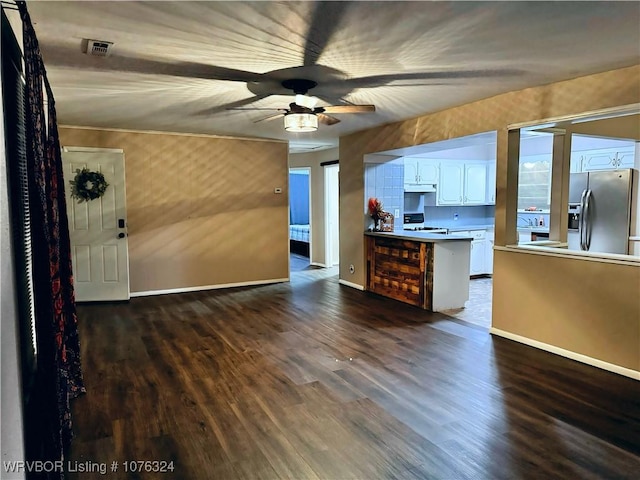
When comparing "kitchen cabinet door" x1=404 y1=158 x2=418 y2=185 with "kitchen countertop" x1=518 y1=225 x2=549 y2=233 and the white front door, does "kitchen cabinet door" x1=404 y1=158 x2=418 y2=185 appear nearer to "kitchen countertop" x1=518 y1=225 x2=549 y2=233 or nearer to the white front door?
"kitchen countertop" x1=518 y1=225 x2=549 y2=233

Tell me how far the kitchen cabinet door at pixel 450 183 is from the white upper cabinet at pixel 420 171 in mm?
161

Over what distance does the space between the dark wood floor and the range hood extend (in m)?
3.16

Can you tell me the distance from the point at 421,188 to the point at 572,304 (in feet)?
13.4

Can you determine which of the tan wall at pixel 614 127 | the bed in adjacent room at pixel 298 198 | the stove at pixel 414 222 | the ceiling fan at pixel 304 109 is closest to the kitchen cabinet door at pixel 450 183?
the stove at pixel 414 222

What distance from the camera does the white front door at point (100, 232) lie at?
5566mm

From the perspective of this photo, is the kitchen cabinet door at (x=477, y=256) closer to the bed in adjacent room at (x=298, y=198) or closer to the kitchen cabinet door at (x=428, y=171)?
the kitchen cabinet door at (x=428, y=171)

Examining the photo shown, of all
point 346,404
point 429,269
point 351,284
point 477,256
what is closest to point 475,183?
point 477,256

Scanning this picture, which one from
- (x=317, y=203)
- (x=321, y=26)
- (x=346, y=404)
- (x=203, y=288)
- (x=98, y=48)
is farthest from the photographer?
(x=317, y=203)

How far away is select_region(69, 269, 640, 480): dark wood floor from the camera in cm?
227

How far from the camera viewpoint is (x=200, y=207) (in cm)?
641

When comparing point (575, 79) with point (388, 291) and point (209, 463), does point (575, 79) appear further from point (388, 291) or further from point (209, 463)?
point (209, 463)

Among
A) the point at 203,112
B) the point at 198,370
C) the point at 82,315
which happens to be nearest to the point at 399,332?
the point at 198,370

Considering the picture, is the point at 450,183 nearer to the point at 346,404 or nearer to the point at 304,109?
the point at 304,109

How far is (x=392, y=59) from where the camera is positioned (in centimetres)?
300
